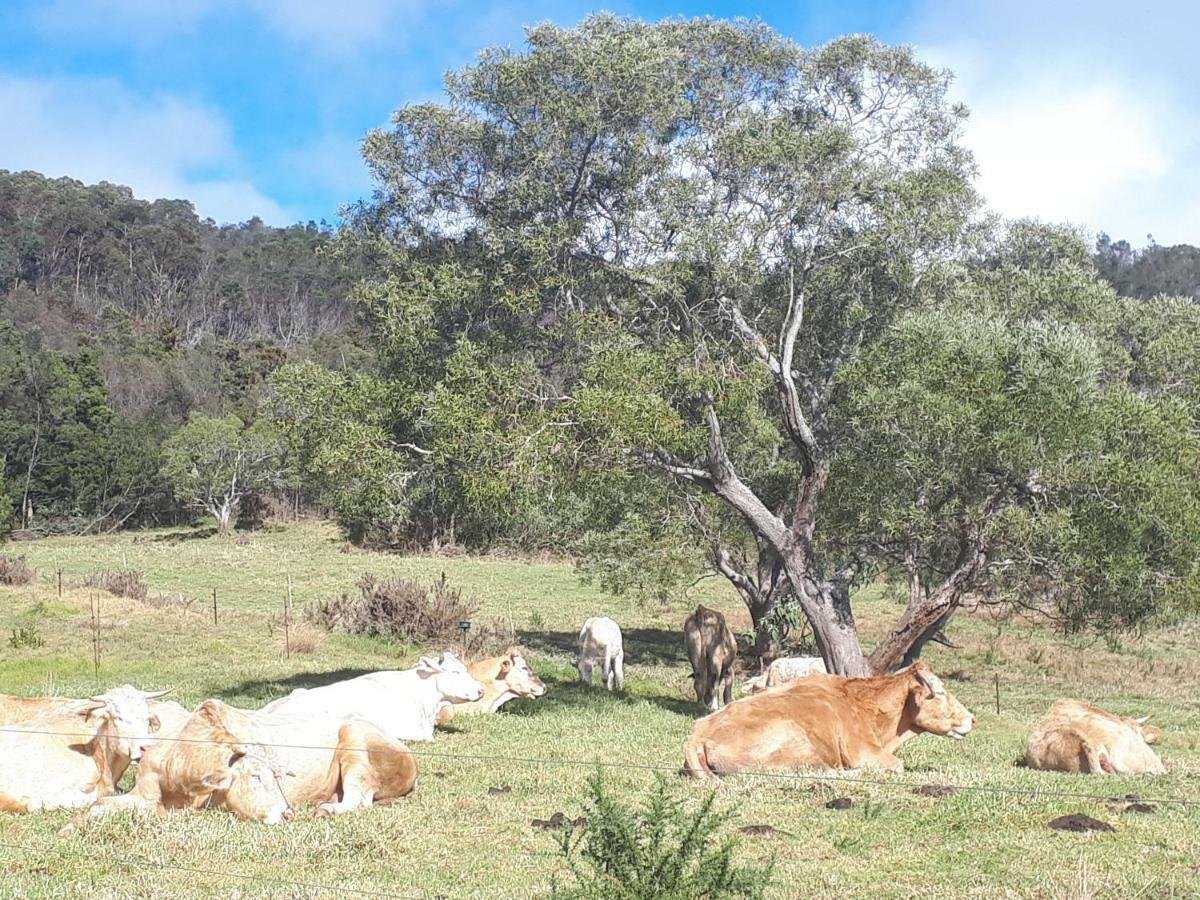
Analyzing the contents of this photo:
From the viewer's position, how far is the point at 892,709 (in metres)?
12.0

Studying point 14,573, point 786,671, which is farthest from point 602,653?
point 14,573

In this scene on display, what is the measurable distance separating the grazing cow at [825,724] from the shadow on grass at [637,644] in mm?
14754

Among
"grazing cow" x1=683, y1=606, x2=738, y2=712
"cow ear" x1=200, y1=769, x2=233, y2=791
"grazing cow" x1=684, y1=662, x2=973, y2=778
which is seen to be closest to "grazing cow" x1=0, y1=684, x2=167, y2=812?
"cow ear" x1=200, y1=769, x2=233, y2=791

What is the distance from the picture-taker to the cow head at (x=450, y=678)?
1418cm

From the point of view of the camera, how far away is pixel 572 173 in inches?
682

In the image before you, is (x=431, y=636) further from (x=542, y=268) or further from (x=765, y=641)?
(x=542, y=268)

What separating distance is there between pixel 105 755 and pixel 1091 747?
9067 millimetres

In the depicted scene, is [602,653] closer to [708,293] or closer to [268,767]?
[708,293]

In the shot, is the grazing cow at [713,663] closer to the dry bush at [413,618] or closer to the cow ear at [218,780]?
the dry bush at [413,618]

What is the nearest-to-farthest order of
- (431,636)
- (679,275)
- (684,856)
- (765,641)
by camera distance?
(684,856), (679,275), (431,636), (765,641)

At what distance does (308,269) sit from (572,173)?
419 feet

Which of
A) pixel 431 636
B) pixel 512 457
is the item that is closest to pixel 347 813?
pixel 512 457

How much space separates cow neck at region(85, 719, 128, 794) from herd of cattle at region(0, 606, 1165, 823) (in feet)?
0.04

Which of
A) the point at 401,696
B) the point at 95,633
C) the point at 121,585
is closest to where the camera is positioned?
the point at 401,696
